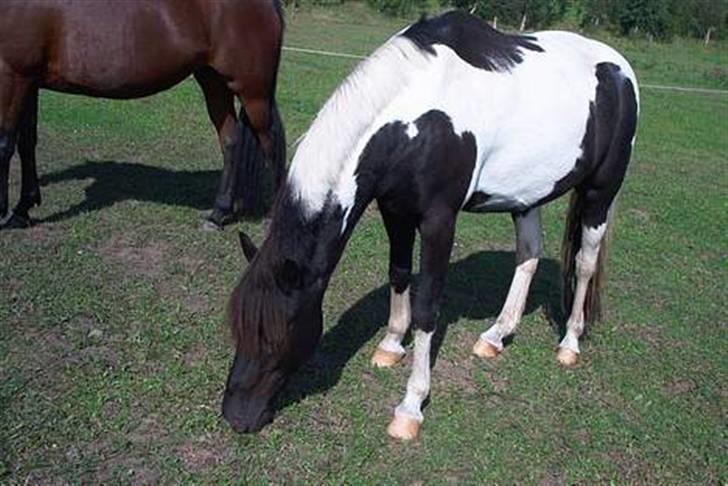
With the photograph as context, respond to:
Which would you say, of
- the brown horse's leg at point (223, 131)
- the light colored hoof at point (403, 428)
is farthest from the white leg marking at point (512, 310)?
the brown horse's leg at point (223, 131)

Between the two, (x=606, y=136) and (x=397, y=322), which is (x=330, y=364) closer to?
(x=397, y=322)

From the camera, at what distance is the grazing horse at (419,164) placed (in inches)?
119

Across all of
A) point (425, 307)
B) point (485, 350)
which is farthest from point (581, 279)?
point (425, 307)

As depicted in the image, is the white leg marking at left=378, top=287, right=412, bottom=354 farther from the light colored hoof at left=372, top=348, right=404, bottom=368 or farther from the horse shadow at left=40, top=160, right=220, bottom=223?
the horse shadow at left=40, top=160, right=220, bottom=223

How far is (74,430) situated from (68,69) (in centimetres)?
277

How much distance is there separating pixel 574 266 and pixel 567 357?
23.3 inches

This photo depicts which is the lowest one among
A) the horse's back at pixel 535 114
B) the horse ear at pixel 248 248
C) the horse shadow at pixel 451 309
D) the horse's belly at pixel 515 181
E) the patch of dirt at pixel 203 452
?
the horse shadow at pixel 451 309

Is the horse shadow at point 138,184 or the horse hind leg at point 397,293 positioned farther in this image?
the horse shadow at point 138,184

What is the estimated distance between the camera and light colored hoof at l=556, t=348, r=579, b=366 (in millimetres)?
4367

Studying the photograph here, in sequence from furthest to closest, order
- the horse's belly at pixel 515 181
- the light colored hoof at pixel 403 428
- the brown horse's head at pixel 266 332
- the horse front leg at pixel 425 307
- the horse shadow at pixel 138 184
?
the horse shadow at pixel 138 184, the horse's belly at pixel 515 181, the light colored hoof at pixel 403 428, the horse front leg at pixel 425 307, the brown horse's head at pixel 266 332

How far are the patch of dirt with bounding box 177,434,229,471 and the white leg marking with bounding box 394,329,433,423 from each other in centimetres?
83

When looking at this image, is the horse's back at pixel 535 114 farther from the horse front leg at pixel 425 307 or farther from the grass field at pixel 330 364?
the grass field at pixel 330 364

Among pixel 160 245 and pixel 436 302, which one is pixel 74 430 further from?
pixel 160 245

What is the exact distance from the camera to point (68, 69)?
496 centimetres
